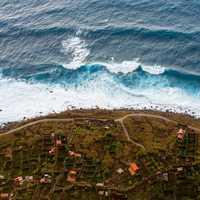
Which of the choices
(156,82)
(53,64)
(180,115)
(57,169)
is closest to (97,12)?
(53,64)

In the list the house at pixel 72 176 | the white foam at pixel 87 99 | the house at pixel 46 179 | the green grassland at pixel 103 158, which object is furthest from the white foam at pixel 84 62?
the house at pixel 46 179

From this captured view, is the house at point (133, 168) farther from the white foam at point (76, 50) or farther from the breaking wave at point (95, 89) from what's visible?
the white foam at point (76, 50)

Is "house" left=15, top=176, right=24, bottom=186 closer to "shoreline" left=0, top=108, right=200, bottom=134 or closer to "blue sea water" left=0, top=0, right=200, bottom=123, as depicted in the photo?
"shoreline" left=0, top=108, right=200, bottom=134

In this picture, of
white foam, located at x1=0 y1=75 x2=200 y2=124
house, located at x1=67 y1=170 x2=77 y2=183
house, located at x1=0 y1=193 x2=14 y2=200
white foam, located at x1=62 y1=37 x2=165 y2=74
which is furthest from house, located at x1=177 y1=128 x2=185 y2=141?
house, located at x1=0 y1=193 x2=14 y2=200

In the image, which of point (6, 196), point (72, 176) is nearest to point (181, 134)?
point (72, 176)

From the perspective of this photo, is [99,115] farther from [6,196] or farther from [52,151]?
[6,196]

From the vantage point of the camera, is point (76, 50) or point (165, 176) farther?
point (76, 50)
